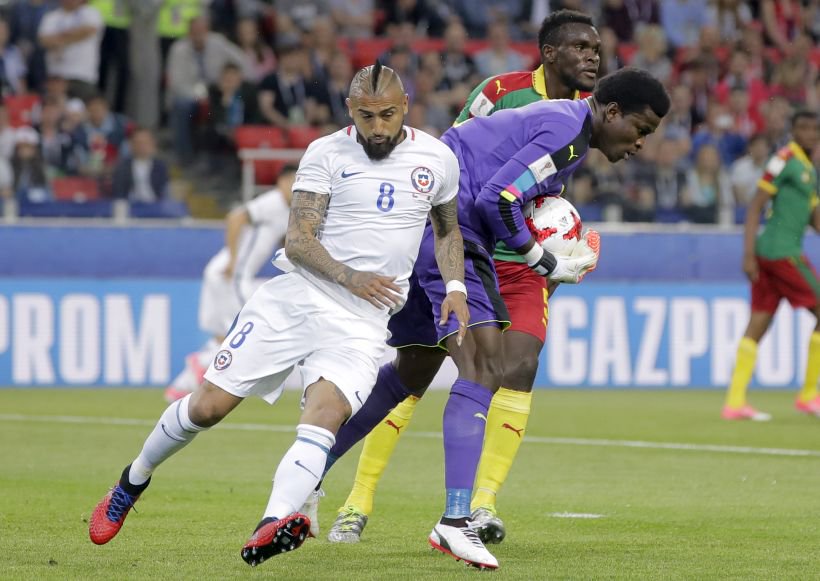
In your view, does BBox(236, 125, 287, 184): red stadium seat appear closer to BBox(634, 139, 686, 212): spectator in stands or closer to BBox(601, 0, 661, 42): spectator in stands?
BBox(634, 139, 686, 212): spectator in stands

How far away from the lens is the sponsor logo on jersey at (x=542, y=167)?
22.2 ft

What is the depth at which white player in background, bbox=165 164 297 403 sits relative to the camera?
14.8 meters

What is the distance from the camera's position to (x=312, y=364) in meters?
6.03

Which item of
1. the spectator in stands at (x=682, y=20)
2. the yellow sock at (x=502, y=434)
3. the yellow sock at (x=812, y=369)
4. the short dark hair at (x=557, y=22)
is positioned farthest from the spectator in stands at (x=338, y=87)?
the yellow sock at (x=502, y=434)

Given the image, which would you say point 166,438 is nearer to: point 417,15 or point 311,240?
point 311,240

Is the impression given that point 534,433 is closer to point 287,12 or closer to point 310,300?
point 310,300

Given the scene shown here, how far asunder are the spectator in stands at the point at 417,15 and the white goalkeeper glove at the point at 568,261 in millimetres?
14791

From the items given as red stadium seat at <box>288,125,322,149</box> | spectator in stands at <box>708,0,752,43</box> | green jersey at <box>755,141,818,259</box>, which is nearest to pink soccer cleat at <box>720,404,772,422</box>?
green jersey at <box>755,141,818,259</box>

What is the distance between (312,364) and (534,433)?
21.8 feet

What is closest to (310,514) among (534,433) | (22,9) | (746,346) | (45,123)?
(534,433)

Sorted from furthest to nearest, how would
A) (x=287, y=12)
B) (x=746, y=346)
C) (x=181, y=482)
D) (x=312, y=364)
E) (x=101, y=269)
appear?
(x=287, y=12) < (x=101, y=269) < (x=746, y=346) < (x=181, y=482) < (x=312, y=364)

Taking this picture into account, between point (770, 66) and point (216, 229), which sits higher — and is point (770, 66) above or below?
above

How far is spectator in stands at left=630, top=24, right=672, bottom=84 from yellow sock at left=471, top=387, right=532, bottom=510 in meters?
14.9

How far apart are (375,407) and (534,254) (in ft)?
3.41
